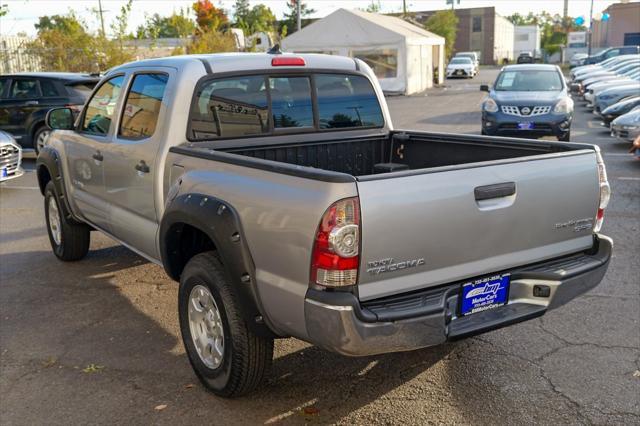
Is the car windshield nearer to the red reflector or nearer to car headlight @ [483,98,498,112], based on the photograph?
car headlight @ [483,98,498,112]

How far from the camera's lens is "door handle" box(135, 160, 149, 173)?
4.54 m

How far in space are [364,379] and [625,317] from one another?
2.19 metres

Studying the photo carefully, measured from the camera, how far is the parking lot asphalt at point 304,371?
3.68 metres

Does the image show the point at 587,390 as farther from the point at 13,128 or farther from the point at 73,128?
the point at 13,128

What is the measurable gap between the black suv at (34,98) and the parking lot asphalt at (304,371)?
760 cm

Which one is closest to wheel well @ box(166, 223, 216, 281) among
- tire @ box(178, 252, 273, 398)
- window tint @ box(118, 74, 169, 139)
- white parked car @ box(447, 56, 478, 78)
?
tire @ box(178, 252, 273, 398)

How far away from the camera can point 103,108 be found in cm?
552

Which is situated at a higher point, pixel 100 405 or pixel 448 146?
pixel 448 146

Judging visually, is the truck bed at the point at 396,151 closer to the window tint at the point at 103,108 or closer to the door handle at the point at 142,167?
the door handle at the point at 142,167

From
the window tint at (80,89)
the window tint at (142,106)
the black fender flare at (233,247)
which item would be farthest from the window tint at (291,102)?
the window tint at (80,89)

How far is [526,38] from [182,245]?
112 meters

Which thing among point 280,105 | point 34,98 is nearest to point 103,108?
point 280,105

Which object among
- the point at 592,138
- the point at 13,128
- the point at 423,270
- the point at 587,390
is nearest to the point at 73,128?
the point at 423,270

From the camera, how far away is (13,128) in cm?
1320
